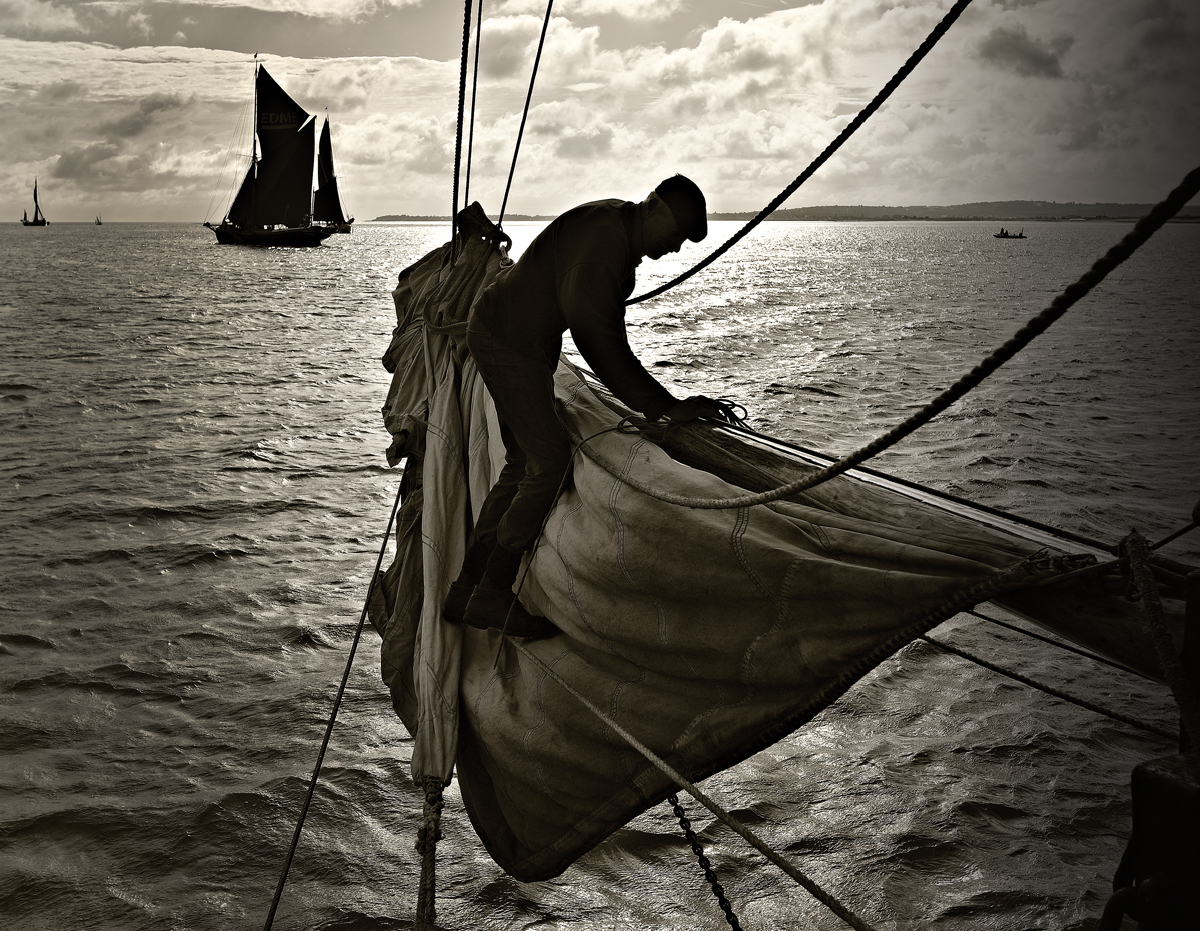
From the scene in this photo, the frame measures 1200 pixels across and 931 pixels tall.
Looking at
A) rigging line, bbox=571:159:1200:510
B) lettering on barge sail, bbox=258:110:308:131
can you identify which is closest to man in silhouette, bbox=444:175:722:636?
rigging line, bbox=571:159:1200:510

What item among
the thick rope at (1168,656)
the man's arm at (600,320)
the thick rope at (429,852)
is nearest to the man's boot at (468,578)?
the thick rope at (429,852)

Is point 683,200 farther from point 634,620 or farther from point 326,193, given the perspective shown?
point 326,193

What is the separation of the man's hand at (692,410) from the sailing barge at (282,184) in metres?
63.7

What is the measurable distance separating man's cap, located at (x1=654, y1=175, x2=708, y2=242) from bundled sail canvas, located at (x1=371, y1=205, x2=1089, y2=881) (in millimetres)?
656

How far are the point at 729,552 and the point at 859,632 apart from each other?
0.36m

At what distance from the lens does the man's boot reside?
3.11 meters

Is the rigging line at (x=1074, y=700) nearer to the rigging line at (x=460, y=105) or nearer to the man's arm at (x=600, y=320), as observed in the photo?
the man's arm at (x=600, y=320)

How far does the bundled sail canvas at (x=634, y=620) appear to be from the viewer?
177cm

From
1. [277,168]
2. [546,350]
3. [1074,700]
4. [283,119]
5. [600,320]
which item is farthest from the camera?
[277,168]

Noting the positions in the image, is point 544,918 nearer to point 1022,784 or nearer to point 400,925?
point 400,925

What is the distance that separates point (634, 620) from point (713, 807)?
595mm

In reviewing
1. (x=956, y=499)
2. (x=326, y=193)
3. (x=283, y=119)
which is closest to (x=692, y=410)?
(x=956, y=499)

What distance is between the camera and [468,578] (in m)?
3.12

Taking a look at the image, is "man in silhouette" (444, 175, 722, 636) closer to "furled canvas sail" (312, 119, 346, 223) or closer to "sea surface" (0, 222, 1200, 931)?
"sea surface" (0, 222, 1200, 931)
